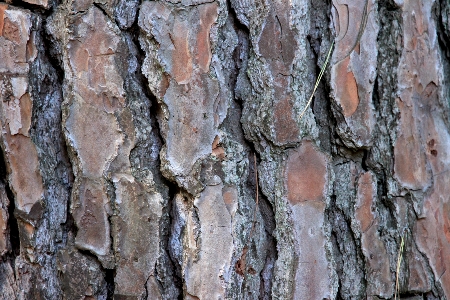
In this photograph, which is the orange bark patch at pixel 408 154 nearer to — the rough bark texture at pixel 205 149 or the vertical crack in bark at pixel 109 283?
the rough bark texture at pixel 205 149

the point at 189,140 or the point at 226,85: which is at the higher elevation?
the point at 226,85

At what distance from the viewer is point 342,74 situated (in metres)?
0.99

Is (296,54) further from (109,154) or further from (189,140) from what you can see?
(109,154)

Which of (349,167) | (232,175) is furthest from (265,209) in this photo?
(349,167)

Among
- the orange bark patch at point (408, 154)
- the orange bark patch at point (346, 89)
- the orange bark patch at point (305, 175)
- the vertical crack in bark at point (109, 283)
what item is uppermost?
the orange bark patch at point (346, 89)

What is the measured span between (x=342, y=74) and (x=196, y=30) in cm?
32

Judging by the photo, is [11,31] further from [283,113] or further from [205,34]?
[283,113]

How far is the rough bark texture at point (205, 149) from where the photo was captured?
955 millimetres

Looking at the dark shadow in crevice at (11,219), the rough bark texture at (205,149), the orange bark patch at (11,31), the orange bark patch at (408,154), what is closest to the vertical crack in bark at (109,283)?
the rough bark texture at (205,149)

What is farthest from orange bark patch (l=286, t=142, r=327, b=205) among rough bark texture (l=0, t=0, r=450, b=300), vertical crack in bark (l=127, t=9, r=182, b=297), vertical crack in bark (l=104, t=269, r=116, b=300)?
vertical crack in bark (l=104, t=269, r=116, b=300)

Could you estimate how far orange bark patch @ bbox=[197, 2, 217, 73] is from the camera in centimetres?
95

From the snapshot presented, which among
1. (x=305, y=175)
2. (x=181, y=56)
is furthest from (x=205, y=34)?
(x=305, y=175)

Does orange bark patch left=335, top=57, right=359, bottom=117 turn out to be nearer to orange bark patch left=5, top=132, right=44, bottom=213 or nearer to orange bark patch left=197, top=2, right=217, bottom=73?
orange bark patch left=197, top=2, right=217, bottom=73

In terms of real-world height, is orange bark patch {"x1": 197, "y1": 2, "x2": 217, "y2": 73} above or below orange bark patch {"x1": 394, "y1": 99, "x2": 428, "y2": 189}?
above
